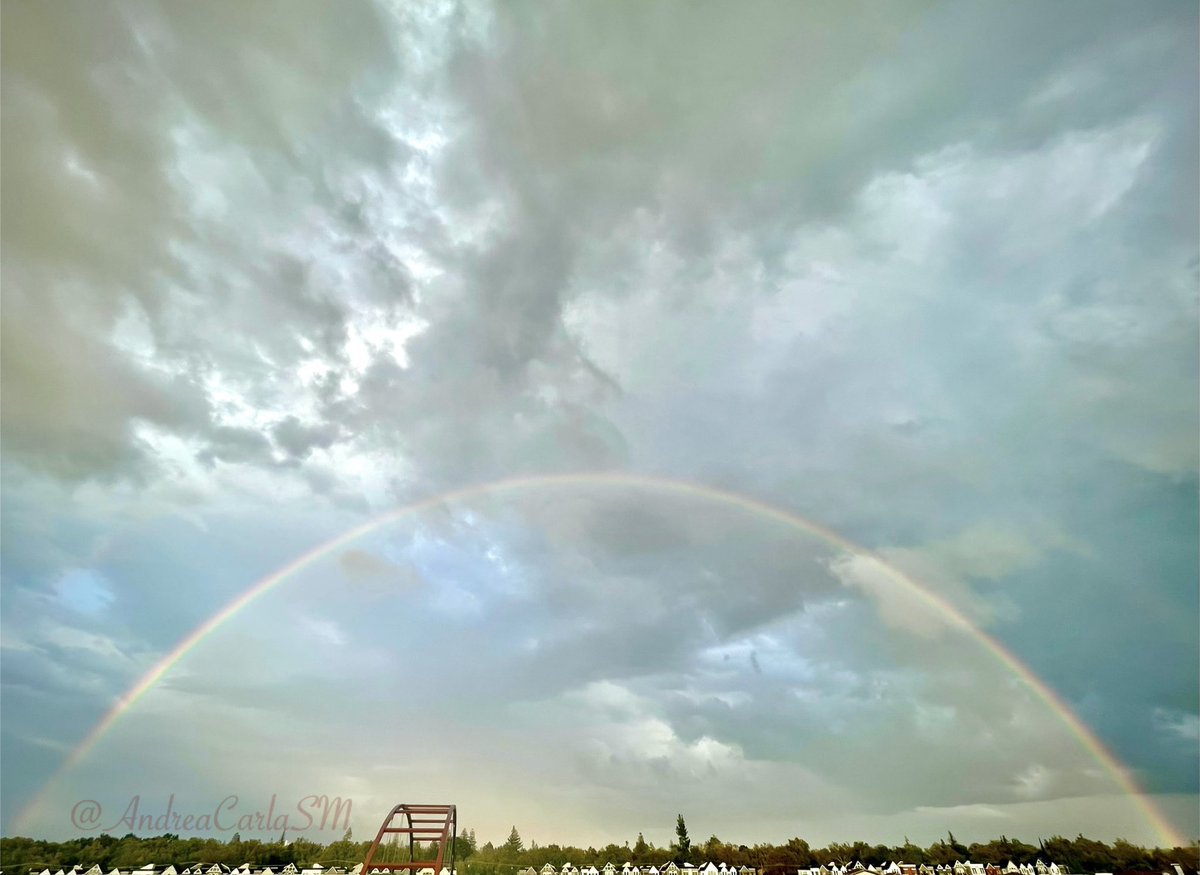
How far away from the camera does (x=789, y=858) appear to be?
266 ft

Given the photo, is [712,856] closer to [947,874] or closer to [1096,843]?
[947,874]

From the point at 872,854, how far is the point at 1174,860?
95.1 ft

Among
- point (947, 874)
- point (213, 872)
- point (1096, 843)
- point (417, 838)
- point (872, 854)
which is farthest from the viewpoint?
point (872, 854)

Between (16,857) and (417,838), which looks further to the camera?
(16,857)

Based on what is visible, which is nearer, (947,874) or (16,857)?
(947,874)

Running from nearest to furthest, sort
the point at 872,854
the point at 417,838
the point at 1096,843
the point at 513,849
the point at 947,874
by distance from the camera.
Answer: the point at 417,838 < the point at 947,874 < the point at 1096,843 < the point at 872,854 < the point at 513,849

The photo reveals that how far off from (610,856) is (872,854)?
34.5 meters

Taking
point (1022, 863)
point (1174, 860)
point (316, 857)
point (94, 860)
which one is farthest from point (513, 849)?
point (1174, 860)

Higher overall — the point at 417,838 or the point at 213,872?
the point at 417,838

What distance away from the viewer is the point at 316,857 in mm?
85438

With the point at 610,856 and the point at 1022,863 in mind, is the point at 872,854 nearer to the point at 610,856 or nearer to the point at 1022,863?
the point at 1022,863

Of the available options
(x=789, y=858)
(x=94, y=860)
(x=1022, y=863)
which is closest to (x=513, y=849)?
(x=789, y=858)

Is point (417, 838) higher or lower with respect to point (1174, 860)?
higher

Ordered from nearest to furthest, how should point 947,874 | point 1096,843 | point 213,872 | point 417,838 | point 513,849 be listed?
point 417,838 < point 947,874 < point 213,872 < point 1096,843 < point 513,849
